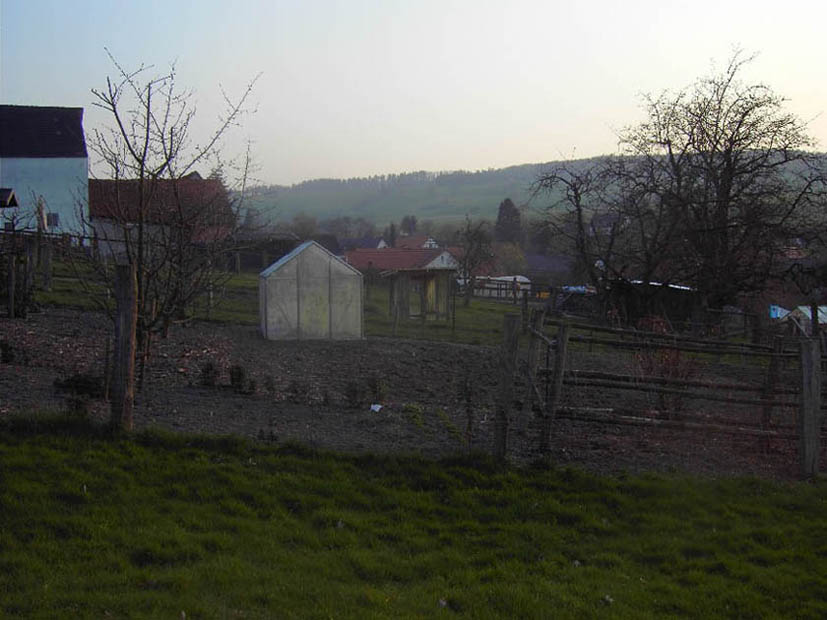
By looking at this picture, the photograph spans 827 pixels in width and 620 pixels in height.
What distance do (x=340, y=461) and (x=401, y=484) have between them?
2.13 feet

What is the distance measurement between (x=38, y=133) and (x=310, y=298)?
29.8 metres

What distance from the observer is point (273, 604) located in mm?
4266

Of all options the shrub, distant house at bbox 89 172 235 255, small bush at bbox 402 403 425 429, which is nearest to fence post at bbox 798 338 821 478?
small bush at bbox 402 403 425 429

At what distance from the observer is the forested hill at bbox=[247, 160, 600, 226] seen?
129 m

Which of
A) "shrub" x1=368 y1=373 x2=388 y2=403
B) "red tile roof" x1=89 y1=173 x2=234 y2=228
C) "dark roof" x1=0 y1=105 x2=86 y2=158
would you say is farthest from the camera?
"dark roof" x1=0 y1=105 x2=86 y2=158

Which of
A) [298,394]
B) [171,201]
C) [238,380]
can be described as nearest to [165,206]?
[171,201]

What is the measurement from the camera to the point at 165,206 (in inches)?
423

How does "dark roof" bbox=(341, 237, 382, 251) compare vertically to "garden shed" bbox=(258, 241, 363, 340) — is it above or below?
above

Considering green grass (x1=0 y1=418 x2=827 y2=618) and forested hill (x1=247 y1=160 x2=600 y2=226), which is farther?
forested hill (x1=247 y1=160 x2=600 y2=226)

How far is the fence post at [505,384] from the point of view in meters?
7.08

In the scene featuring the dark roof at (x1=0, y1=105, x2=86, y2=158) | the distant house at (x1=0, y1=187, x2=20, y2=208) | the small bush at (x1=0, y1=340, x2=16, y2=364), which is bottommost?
the small bush at (x1=0, y1=340, x2=16, y2=364)

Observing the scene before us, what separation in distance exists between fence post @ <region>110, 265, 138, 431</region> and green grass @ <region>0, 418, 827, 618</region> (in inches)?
10.8

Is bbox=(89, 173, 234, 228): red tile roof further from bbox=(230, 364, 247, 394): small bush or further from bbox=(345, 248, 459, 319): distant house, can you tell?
bbox=(345, 248, 459, 319): distant house

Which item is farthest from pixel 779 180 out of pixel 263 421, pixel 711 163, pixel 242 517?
pixel 242 517
